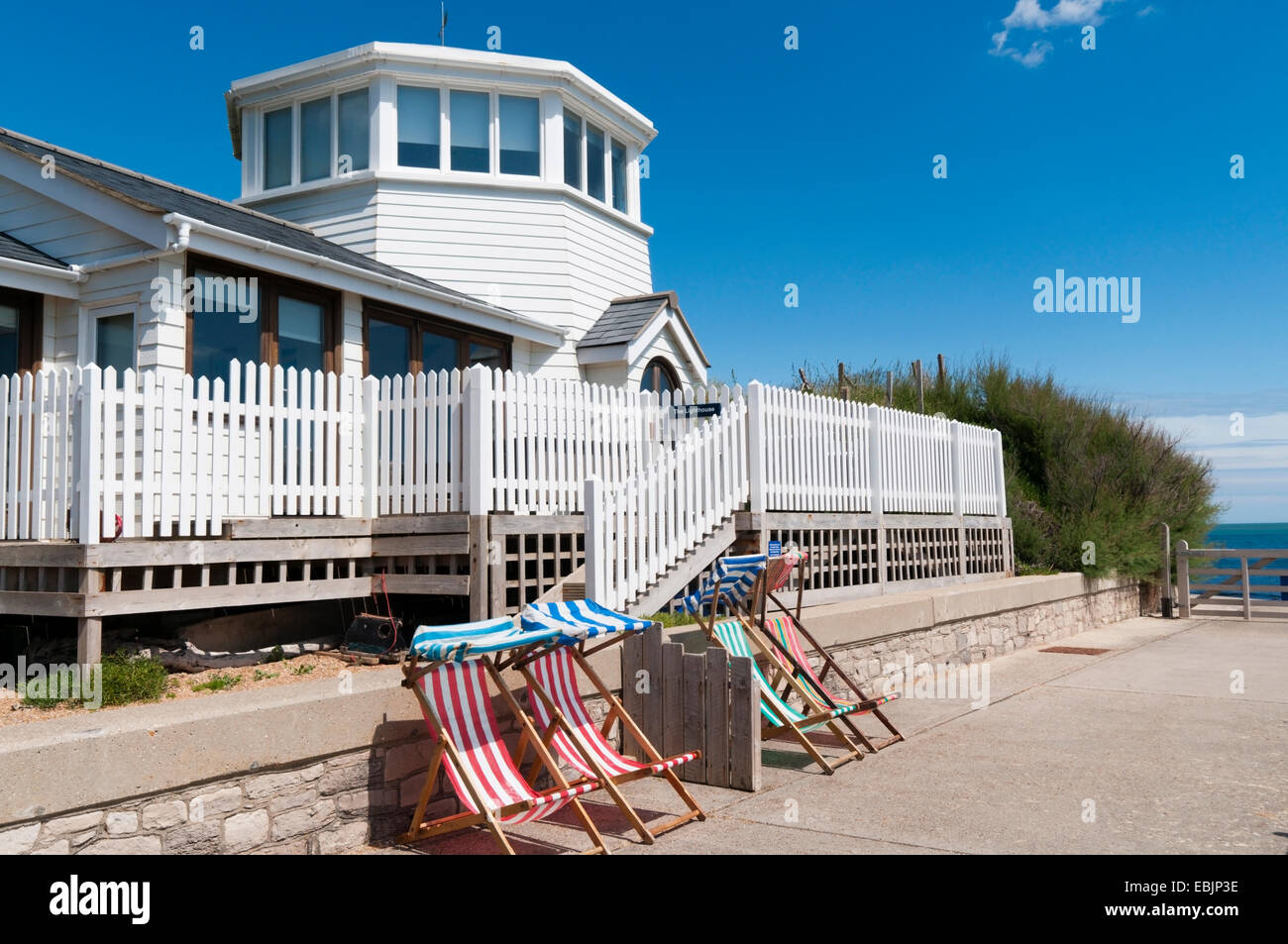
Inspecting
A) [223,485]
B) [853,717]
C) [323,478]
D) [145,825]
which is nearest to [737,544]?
[853,717]

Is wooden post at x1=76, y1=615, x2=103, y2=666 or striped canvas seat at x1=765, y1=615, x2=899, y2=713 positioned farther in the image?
striped canvas seat at x1=765, y1=615, x2=899, y2=713

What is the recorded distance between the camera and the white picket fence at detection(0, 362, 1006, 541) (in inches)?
248

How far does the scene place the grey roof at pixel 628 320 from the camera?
45.1 feet

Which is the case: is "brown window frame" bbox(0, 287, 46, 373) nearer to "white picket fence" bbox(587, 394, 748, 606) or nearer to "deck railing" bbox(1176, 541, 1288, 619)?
"white picket fence" bbox(587, 394, 748, 606)

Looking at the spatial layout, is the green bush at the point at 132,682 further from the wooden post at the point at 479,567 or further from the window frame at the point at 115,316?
the window frame at the point at 115,316

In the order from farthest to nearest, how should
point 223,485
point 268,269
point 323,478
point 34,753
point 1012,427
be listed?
point 1012,427
point 268,269
point 323,478
point 223,485
point 34,753

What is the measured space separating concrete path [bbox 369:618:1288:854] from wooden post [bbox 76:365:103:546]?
296 centimetres

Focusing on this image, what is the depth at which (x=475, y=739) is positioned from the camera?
4.95m

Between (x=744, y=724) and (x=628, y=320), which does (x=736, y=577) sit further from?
(x=628, y=320)

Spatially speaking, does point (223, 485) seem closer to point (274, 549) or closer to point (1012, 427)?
point (274, 549)

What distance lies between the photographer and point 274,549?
704 cm

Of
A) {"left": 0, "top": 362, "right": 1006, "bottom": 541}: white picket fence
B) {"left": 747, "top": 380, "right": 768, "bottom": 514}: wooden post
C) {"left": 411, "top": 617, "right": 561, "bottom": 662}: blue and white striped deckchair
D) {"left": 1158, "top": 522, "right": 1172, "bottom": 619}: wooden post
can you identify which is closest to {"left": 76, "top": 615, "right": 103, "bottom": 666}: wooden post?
{"left": 0, "top": 362, "right": 1006, "bottom": 541}: white picket fence

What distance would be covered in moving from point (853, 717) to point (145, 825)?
18.7 feet

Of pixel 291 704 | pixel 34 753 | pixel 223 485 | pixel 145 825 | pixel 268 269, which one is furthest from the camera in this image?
pixel 268 269
